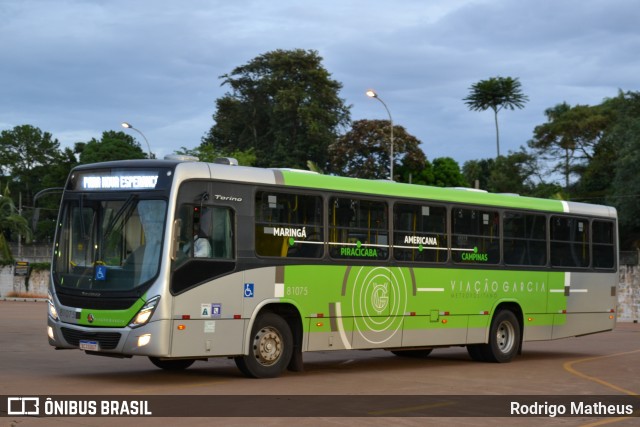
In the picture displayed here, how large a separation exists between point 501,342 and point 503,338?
5.6 inches

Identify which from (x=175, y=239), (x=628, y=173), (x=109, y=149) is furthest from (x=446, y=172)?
(x=175, y=239)

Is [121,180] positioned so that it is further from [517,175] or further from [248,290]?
[517,175]

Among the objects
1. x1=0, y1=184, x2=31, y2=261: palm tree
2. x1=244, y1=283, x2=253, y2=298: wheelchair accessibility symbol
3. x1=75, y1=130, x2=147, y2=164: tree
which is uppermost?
x1=75, y1=130, x2=147, y2=164: tree

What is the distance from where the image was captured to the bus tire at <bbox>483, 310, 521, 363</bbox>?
2114 centimetres

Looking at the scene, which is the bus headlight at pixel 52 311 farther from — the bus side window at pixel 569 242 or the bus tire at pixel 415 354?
the bus side window at pixel 569 242

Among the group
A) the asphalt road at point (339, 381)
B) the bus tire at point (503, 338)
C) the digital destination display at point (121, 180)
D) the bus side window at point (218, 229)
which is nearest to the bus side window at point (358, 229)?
the asphalt road at point (339, 381)

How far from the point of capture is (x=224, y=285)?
15578mm

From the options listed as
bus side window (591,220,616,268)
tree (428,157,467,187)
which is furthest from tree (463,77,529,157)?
bus side window (591,220,616,268)

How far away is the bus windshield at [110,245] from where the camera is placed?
588 inches

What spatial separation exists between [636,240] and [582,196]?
39.0ft

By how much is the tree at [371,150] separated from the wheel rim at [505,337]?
5954 cm

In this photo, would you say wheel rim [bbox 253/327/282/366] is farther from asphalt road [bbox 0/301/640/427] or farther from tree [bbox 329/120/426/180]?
tree [bbox 329/120/426/180]

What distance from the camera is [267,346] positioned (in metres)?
16.3
